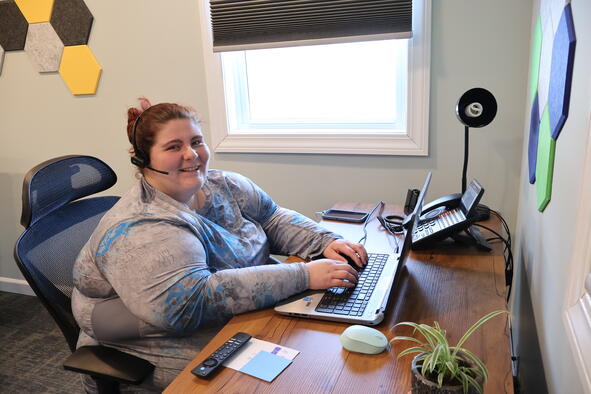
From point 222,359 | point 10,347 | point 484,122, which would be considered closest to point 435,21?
point 484,122

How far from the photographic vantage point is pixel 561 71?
0.97 metres

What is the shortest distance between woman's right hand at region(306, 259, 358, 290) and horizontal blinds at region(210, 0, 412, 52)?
3.62ft

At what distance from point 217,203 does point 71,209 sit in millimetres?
458

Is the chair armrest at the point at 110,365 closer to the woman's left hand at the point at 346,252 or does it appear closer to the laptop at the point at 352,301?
the laptop at the point at 352,301

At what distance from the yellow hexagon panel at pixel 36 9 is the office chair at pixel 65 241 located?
1.50m

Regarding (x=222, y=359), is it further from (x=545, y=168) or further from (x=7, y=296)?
(x=7, y=296)

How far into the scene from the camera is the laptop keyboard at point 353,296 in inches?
44.3

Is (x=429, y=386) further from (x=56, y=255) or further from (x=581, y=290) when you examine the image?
(x=56, y=255)

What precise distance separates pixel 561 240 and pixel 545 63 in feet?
2.04

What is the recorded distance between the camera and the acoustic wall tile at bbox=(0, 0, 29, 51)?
267 centimetres

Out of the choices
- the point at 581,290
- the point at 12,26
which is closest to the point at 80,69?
the point at 12,26

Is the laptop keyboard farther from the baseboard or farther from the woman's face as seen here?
the baseboard

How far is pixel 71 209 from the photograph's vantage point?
149 centimetres

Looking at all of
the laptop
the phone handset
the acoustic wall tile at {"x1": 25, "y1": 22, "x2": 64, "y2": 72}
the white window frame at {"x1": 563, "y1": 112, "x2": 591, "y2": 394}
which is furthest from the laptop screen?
the acoustic wall tile at {"x1": 25, "y1": 22, "x2": 64, "y2": 72}
